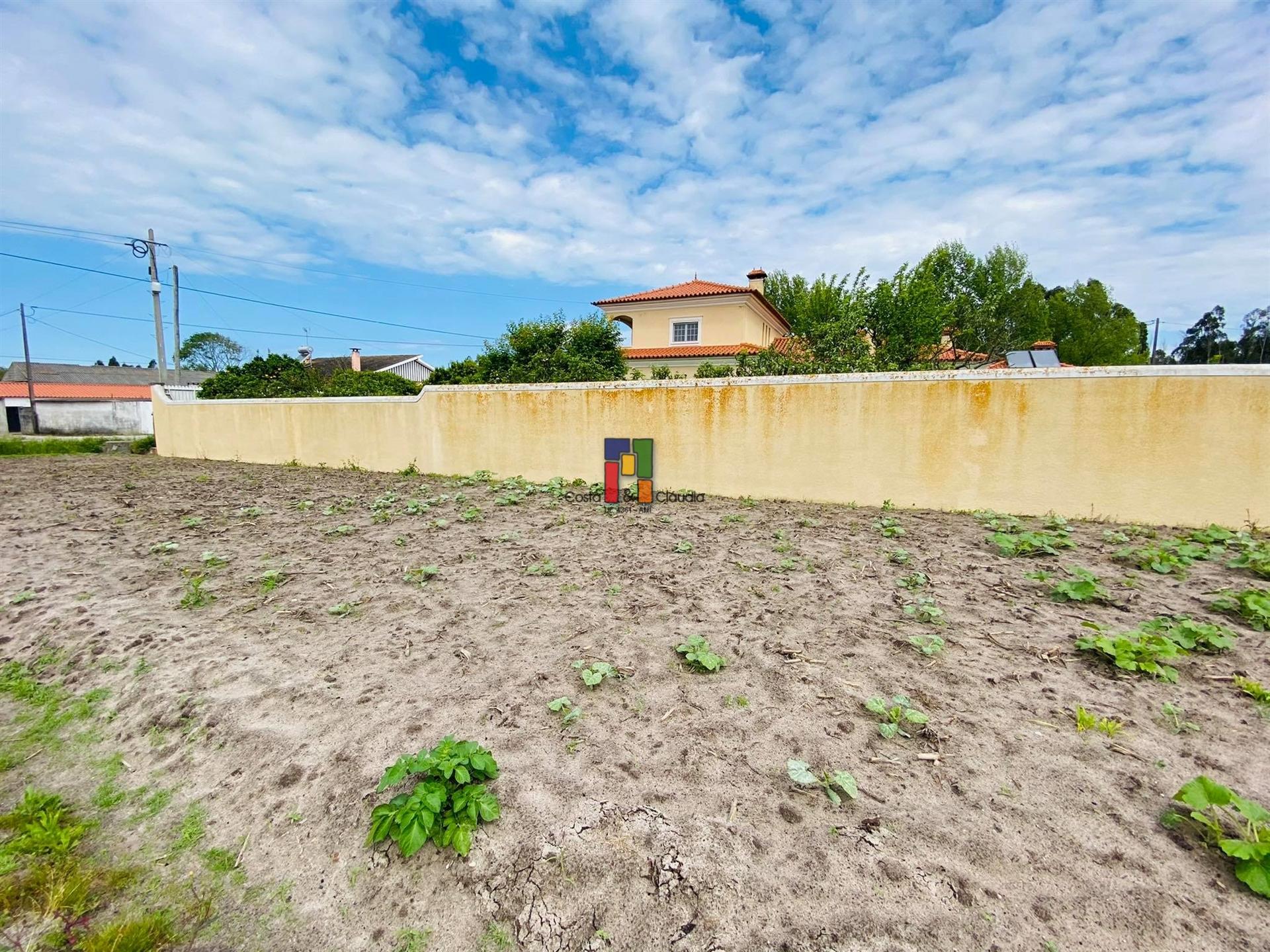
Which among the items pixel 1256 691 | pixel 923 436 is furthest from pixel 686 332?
pixel 1256 691

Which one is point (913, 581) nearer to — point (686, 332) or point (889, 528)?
point (889, 528)

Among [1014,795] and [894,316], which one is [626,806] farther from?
[894,316]

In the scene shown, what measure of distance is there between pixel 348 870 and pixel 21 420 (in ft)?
163

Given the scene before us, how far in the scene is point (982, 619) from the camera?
3.52m

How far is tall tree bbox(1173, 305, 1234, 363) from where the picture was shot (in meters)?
48.2

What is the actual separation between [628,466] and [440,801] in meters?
6.20

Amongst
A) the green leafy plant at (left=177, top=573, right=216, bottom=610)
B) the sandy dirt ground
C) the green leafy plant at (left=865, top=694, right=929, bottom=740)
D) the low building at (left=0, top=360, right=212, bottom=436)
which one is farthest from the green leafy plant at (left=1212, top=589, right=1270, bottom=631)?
the low building at (left=0, top=360, right=212, bottom=436)

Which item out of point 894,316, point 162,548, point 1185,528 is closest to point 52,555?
point 162,548

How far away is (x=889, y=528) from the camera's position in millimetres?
5711

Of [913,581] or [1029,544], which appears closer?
[913,581]

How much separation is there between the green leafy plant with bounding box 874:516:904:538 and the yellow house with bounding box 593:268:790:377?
1415 centimetres

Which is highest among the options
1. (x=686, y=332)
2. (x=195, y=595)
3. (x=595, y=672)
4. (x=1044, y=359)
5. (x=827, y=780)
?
(x=686, y=332)

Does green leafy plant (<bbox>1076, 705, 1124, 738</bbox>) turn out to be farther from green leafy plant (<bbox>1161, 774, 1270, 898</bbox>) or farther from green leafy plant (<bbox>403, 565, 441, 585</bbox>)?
green leafy plant (<bbox>403, 565, 441, 585</bbox>)

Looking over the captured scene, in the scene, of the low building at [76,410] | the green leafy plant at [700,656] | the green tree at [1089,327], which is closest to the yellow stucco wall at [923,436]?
the green leafy plant at [700,656]
